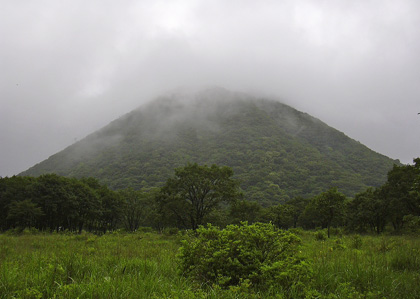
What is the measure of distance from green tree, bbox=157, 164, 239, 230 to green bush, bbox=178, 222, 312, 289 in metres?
28.4

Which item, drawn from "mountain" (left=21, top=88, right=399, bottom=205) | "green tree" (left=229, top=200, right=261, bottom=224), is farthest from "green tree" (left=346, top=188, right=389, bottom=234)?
"mountain" (left=21, top=88, right=399, bottom=205)

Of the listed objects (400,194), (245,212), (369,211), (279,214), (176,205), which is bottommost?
(279,214)

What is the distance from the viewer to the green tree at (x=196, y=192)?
34281 mm

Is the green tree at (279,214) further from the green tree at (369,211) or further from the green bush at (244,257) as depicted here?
the green bush at (244,257)

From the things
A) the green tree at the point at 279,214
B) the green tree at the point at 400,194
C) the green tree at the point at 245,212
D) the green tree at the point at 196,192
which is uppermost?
the green tree at the point at 196,192

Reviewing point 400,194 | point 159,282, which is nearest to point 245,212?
point 400,194

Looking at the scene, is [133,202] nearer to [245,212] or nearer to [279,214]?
[245,212]

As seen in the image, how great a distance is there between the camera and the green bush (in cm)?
484

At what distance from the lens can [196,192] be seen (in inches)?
1384

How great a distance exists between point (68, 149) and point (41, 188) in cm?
12859

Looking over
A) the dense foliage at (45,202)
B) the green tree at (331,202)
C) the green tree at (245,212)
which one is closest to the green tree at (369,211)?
the green tree at (331,202)

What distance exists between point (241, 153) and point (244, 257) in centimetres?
11688

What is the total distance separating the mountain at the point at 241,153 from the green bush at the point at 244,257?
68965mm

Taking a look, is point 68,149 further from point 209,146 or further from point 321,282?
point 321,282
